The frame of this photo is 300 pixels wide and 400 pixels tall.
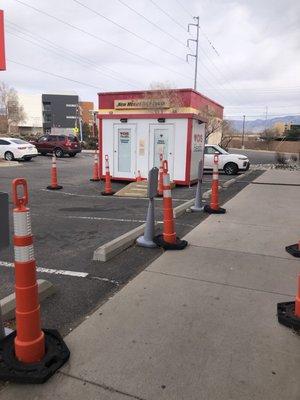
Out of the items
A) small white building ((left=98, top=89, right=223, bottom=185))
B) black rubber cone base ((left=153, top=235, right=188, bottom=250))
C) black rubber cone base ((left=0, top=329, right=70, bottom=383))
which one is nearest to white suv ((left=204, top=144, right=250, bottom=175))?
small white building ((left=98, top=89, right=223, bottom=185))

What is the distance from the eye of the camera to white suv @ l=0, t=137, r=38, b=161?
86.0 feet

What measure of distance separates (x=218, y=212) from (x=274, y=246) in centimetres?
263

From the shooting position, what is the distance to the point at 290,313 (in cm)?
363

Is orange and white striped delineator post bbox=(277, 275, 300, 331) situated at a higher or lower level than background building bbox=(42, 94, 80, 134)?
lower

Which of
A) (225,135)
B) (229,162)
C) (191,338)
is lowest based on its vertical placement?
(191,338)

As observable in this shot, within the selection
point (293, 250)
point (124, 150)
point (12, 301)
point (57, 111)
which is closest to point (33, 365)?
point (12, 301)

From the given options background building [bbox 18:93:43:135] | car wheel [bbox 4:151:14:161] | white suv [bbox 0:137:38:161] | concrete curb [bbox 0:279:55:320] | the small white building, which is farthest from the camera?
background building [bbox 18:93:43:135]

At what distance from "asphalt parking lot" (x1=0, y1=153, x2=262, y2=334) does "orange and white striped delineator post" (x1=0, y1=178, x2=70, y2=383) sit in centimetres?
54

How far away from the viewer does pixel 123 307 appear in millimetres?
3859

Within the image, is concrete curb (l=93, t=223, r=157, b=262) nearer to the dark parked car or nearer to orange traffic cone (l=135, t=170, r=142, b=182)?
orange traffic cone (l=135, t=170, r=142, b=182)

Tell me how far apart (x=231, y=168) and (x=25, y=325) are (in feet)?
60.0

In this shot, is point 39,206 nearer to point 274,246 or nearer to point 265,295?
point 274,246

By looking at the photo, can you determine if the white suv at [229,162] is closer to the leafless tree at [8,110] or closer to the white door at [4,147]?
the white door at [4,147]

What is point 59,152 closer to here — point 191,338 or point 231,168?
point 231,168
